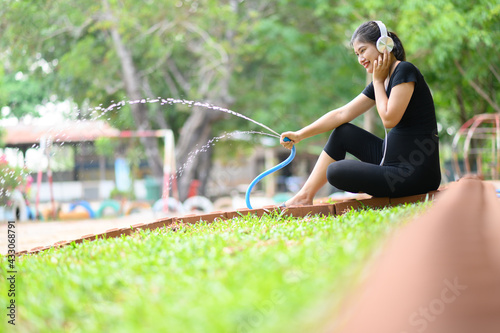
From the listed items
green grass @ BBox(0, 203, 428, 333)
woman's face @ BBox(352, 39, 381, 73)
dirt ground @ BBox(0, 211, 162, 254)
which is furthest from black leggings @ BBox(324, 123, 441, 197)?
dirt ground @ BBox(0, 211, 162, 254)

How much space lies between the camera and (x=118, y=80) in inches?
516

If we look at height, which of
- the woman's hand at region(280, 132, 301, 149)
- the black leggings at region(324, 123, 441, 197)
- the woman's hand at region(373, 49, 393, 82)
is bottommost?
the black leggings at region(324, 123, 441, 197)

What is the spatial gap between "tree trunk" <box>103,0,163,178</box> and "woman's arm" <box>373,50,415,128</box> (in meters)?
9.18

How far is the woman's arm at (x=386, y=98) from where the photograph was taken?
280cm

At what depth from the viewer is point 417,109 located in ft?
9.52

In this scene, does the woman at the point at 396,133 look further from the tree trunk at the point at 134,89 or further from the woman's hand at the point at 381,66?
the tree trunk at the point at 134,89

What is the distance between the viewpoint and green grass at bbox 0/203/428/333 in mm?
1140

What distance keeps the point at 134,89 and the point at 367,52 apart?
9.97 meters

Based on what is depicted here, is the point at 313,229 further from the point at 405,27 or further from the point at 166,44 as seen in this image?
the point at 166,44

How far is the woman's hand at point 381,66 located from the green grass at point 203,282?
0.98 m

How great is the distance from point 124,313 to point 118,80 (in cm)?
1237

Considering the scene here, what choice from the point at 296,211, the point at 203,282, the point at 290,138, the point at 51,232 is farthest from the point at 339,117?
the point at 51,232

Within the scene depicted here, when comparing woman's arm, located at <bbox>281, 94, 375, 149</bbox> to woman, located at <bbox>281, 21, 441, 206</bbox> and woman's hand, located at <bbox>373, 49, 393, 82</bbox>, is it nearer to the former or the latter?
woman, located at <bbox>281, 21, 441, 206</bbox>

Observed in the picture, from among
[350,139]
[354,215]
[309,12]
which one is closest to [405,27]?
[309,12]
